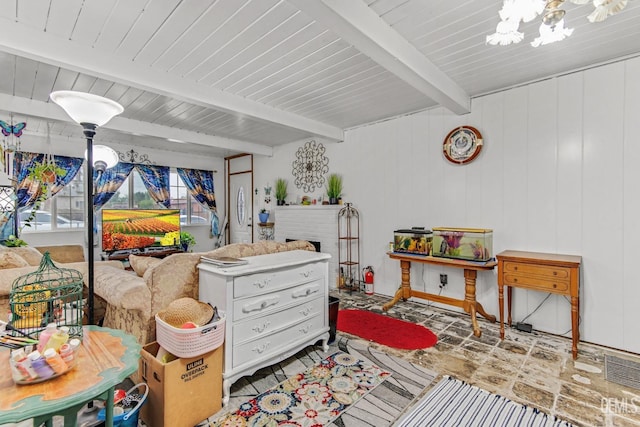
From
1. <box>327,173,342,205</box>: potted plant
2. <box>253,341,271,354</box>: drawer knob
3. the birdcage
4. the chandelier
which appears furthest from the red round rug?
the chandelier

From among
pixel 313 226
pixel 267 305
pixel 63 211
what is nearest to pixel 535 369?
pixel 267 305

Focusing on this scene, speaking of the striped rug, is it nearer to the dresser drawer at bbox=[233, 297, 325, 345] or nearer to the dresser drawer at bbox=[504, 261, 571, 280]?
the dresser drawer at bbox=[233, 297, 325, 345]

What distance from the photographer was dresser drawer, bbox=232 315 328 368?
78.7 inches

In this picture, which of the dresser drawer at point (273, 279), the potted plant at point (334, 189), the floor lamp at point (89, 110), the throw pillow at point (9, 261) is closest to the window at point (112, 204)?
the throw pillow at point (9, 261)

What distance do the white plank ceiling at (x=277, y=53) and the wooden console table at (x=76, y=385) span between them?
184cm

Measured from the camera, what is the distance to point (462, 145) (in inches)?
139

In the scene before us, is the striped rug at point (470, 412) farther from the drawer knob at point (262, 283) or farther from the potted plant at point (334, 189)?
the potted plant at point (334, 189)

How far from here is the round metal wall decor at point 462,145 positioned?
342cm

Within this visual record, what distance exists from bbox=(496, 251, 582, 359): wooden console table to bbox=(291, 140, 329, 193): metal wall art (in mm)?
3008

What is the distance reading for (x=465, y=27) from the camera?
7.00ft

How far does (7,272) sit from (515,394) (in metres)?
3.60

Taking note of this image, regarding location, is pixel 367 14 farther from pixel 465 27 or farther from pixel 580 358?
pixel 580 358

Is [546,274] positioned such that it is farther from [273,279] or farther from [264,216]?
[264,216]

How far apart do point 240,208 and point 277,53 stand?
15.6 ft
